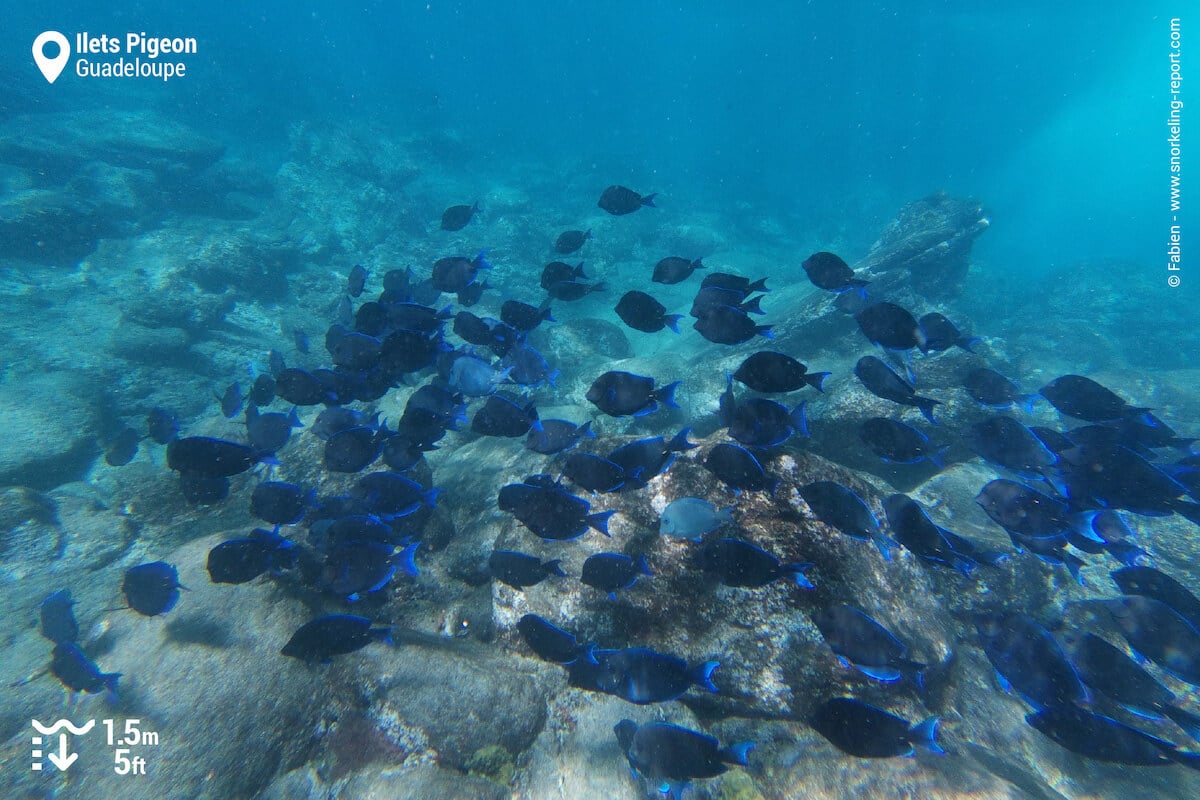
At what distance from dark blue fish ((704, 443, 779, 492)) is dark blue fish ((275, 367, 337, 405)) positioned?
393 cm

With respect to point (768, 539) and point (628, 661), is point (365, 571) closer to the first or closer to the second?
point (628, 661)

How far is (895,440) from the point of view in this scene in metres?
3.78

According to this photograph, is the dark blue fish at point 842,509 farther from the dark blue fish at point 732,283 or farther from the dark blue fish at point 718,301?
the dark blue fish at point 732,283

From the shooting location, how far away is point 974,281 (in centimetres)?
2367

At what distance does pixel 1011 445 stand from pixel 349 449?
19.7ft

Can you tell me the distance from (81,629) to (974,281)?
3259cm

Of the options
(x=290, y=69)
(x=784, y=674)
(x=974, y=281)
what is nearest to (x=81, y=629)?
(x=784, y=674)

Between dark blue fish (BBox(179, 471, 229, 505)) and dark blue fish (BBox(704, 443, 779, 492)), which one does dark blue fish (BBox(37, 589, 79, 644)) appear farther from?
dark blue fish (BBox(704, 443, 779, 492))

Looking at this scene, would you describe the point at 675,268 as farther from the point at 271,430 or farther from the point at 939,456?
the point at 271,430

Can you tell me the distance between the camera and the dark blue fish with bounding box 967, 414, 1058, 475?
12.6 ft

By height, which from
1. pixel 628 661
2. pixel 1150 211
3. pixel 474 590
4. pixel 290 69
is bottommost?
pixel 474 590

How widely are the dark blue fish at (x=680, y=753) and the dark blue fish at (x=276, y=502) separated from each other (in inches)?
138

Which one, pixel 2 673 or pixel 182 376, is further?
pixel 182 376

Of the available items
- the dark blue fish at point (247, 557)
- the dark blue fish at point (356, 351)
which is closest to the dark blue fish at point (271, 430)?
the dark blue fish at point (356, 351)
